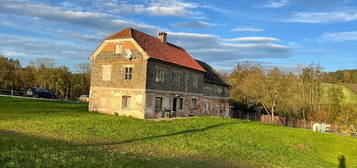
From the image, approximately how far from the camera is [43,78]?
67875 millimetres

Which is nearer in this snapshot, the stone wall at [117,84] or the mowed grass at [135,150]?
the mowed grass at [135,150]

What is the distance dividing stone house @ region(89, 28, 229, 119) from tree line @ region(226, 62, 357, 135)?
16080 mm

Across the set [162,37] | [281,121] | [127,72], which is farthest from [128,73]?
[281,121]

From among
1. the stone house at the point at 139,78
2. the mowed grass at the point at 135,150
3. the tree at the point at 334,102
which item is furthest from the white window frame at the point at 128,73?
the tree at the point at 334,102

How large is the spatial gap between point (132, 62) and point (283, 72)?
103 feet

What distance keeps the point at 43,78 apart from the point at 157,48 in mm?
41169

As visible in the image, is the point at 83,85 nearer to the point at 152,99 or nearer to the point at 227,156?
the point at 152,99

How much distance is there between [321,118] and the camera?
176 feet

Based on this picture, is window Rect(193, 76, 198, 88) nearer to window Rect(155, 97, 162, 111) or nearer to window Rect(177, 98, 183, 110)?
window Rect(177, 98, 183, 110)

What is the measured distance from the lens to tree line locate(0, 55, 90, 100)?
2495 inches

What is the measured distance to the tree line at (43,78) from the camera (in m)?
63.4

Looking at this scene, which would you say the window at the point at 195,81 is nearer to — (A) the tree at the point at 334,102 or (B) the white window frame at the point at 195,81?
(B) the white window frame at the point at 195,81

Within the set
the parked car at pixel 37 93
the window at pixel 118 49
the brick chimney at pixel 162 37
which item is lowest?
the parked car at pixel 37 93

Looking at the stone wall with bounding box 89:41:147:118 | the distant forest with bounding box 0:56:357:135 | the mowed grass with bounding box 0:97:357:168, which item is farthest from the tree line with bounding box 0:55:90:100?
the mowed grass with bounding box 0:97:357:168
